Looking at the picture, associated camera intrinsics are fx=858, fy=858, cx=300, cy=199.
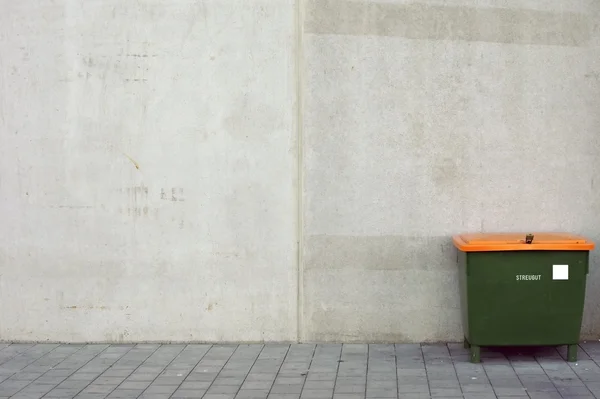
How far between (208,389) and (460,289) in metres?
2.40

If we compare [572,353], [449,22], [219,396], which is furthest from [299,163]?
[572,353]

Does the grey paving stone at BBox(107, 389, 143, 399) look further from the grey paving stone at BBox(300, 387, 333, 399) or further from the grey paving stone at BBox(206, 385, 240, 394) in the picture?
the grey paving stone at BBox(300, 387, 333, 399)

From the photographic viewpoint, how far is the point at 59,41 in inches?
307

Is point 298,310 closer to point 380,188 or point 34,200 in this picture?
point 380,188

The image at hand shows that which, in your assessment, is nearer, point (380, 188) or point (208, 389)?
point (208, 389)

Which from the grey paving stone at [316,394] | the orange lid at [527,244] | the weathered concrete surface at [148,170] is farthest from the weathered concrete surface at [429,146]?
the grey paving stone at [316,394]

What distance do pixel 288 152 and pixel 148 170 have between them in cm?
128

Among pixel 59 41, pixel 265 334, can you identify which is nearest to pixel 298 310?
pixel 265 334

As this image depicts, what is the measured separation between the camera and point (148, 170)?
25.6 ft

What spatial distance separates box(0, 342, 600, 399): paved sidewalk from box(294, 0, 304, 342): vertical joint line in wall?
36 centimetres

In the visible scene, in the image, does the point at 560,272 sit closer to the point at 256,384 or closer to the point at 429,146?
the point at 429,146

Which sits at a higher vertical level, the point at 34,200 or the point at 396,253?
the point at 34,200

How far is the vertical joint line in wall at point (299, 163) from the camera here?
768cm

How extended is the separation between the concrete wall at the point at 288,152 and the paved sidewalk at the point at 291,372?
328 mm
